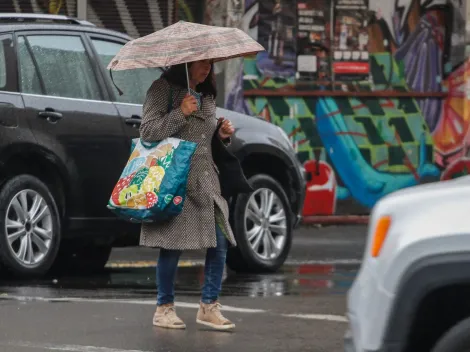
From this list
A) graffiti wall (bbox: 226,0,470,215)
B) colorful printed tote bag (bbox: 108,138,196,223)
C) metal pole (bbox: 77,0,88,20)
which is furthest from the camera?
graffiti wall (bbox: 226,0,470,215)

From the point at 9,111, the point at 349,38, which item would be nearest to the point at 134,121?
the point at 9,111

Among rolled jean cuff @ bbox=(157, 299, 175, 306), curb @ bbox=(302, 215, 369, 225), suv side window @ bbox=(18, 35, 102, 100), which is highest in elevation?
suv side window @ bbox=(18, 35, 102, 100)

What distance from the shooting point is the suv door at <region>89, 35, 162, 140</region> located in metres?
10.9

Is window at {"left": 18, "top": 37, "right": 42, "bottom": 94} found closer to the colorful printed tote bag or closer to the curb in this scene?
the colorful printed tote bag

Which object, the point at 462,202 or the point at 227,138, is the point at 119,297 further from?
the point at 462,202

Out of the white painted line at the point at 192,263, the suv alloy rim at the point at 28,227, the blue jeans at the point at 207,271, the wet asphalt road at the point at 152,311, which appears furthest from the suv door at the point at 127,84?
the blue jeans at the point at 207,271

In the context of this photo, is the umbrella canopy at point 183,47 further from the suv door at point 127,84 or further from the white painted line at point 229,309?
the suv door at point 127,84

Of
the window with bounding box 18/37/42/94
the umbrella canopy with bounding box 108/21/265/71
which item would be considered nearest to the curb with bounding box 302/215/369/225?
the window with bounding box 18/37/42/94

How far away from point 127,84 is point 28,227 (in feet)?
4.72

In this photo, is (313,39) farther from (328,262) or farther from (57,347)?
(57,347)

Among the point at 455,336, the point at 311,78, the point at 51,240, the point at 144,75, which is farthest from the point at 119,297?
the point at 311,78

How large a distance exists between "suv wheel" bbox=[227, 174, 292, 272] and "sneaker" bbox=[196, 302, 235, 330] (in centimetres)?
322

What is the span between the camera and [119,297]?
30.5ft

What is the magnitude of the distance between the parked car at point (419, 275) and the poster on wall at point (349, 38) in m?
13.2
